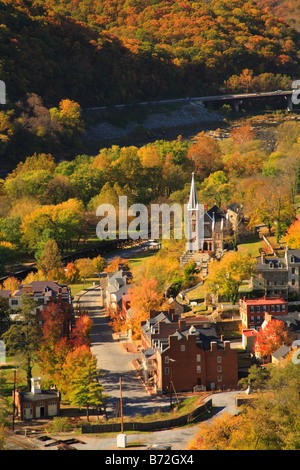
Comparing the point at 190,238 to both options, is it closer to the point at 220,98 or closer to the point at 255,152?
the point at 255,152

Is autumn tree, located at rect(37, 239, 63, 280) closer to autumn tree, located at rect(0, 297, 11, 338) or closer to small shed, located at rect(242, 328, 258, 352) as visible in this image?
autumn tree, located at rect(0, 297, 11, 338)

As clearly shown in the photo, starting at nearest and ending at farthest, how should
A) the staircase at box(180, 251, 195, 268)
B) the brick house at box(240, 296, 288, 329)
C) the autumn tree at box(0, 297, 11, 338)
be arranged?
the brick house at box(240, 296, 288, 329)
the autumn tree at box(0, 297, 11, 338)
the staircase at box(180, 251, 195, 268)

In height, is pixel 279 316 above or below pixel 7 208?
below

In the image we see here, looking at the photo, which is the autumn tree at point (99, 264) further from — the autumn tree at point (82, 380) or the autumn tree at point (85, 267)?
the autumn tree at point (82, 380)

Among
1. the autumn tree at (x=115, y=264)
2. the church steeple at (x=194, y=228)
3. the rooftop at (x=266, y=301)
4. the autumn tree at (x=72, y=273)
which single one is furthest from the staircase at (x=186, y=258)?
the rooftop at (x=266, y=301)

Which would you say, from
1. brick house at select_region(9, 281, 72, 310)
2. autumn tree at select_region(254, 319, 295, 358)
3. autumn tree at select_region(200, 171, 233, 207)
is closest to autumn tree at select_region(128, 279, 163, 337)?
brick house at select_region(9, 281, 72, 310)

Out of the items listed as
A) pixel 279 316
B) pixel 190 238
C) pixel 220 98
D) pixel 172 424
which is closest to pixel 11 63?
pixel 220 98
